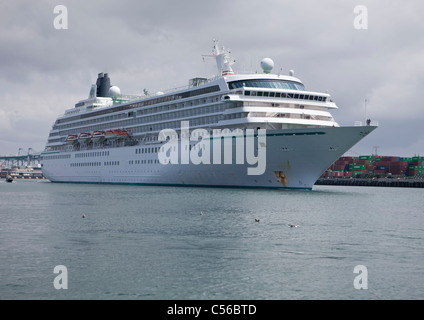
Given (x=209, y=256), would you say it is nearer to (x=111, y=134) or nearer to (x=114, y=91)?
(x=111, y=134)

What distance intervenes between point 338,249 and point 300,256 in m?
2.58

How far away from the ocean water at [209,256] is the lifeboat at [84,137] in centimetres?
6121

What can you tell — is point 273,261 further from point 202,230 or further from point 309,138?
point 309,138

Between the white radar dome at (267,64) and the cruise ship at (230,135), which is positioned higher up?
the white radar dome at (267,64)

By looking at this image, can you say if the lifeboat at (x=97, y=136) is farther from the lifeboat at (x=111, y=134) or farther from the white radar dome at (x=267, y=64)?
the white radar dome at (x=267, y=64)

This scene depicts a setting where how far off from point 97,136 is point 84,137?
5519 millimetres

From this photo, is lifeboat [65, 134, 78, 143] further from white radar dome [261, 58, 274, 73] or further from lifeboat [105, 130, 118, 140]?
white radar dome [261, 58, 274, 73]

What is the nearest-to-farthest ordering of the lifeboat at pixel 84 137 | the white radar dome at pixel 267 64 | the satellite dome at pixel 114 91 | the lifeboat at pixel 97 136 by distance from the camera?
the white radar dome at pixel 267 64 < the lifeboat at pixel 97 136 < the lifeboat at pixel 84 137 < the satellite dome at pixel 114 91

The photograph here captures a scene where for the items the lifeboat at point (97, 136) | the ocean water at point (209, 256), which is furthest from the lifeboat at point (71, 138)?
Result: the ocean water at point (209, 256)

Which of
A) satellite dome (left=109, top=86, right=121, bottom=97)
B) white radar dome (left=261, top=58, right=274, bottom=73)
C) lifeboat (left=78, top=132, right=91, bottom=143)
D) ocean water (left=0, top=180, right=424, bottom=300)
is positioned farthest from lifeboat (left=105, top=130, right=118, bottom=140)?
ocean water (left=0, top=180, right=424, bottom=300)

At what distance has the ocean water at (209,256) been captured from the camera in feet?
51.7

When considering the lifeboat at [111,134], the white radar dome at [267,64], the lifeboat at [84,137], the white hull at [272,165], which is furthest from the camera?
the lifeboat at [84,137]

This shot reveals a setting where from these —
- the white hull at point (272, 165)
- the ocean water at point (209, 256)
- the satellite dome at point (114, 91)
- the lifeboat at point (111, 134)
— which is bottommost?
the ocean water at point (209, 256)
